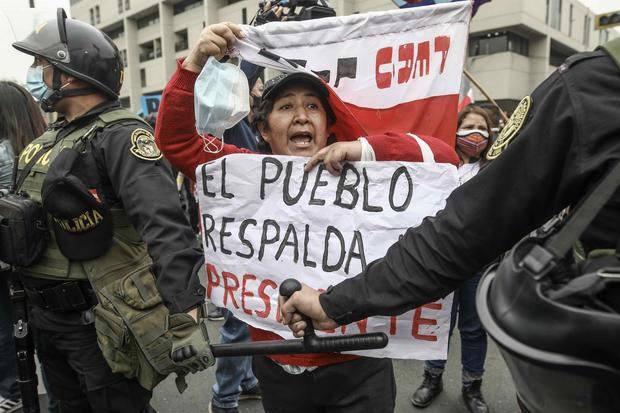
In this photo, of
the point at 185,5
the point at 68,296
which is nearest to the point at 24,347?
the point at 68,296

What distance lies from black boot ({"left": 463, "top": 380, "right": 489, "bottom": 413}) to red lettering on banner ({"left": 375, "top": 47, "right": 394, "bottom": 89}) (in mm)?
2315

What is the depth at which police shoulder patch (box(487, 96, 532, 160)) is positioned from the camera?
105 cm

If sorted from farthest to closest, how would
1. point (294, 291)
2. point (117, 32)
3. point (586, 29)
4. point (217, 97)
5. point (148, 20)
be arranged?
point (117, 32), point (148, 20), point (586, 29), point (217, 97), point (294, 291)

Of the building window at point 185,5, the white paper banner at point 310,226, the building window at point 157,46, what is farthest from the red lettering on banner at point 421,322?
the building window at point 157,46

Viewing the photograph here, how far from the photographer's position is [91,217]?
6.41 feet

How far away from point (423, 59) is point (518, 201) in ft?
3.23

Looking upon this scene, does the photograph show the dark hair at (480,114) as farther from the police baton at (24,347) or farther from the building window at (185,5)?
the building window at (185,5)

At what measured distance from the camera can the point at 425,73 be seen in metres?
1.85

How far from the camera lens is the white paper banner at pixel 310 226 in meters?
1.60

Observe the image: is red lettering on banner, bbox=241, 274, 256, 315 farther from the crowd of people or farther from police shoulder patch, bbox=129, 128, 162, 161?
police shoulder patch, bbox=129, 128, 162, 161

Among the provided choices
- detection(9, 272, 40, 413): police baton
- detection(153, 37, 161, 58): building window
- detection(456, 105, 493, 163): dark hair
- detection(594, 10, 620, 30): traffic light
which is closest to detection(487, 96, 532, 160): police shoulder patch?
detection(9, 272, 40, 413): police baton

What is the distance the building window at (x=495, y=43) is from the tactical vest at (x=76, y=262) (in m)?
24.3

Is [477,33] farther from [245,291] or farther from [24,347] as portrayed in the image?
[24,347]

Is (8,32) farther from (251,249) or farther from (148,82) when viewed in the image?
(148,82)
